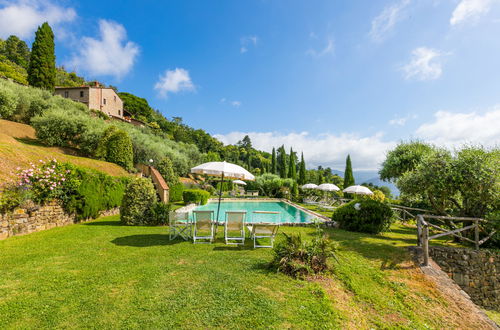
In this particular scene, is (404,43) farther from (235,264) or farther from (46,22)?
(46,22)

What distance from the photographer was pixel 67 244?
18.9ft

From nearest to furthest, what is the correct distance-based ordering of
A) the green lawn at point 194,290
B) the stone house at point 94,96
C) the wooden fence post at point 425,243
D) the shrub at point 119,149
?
the green lawn at point 194,290 < the wooden fence post at point 425,243 < the shrub at point 119,149 < the stone house at point 94,96

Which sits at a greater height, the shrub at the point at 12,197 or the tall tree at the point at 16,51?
the tall tree at the point at 16,51

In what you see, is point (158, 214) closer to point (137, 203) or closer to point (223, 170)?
point (137, 203)

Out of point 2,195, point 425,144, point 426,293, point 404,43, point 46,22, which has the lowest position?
point 426,293

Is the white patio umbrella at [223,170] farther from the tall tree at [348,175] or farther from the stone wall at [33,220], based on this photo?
the tall tree at [348,175]

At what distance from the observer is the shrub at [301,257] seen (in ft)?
14.1

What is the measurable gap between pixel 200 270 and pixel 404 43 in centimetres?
1285

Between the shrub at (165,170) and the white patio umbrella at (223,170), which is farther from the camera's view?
the shrub at (165,170)

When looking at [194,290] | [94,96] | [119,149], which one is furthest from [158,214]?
[94,96]

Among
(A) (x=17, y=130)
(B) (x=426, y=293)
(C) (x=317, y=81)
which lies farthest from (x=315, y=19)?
(A) (x=17, y=130)

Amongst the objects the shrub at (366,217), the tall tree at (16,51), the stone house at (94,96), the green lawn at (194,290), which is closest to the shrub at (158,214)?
the green lawn at (194,290)

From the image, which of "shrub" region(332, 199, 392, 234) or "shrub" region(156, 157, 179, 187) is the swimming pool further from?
"shrub" region(156, 157, 179, 187)

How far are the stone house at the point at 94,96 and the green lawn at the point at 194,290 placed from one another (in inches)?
1347
